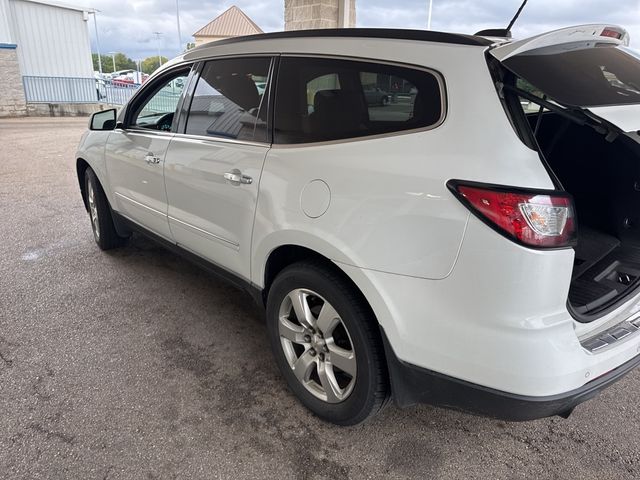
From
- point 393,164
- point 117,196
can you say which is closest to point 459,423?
point 393,164

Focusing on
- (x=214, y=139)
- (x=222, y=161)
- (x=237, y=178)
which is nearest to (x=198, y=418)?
(x=237, y=178)

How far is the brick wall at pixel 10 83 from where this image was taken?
17.0 meters

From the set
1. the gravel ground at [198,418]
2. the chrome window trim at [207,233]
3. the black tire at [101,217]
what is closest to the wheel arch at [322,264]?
the chrome window trim at [207,233]

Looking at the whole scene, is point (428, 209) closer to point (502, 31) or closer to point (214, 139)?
point (502, 31)

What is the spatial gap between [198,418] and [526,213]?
1.78 m

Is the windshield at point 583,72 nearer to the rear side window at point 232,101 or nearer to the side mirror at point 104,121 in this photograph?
the rear side window at point 232,101

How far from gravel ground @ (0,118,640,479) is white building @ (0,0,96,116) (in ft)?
56.5

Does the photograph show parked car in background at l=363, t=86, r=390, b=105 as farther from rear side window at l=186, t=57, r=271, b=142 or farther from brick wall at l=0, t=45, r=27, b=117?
brick wall at l=0, t=45, r=27, b=117

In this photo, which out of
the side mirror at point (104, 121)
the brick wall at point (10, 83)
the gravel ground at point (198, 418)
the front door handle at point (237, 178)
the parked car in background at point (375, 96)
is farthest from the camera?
the brick wall at point (10, 83)

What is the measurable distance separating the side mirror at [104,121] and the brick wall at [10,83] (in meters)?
16.4

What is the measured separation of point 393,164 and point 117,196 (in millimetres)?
2926

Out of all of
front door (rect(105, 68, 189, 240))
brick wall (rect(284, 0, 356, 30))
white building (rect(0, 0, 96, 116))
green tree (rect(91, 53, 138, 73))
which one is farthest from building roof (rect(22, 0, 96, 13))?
green tree (rect(91, 53, 138, 73))

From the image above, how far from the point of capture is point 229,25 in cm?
4688

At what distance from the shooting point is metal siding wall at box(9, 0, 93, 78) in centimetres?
1948
